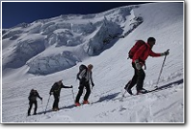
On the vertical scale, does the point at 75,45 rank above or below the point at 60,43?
below

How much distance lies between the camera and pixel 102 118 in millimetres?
5230

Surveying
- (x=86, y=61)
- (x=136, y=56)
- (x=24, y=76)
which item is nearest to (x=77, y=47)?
(x=86, y=61)

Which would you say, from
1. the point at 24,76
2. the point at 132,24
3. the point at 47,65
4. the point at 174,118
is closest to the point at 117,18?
the point at 132,24

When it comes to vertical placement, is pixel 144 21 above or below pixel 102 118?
above

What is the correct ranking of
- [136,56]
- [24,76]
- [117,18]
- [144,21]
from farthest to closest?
[117,18] < [144,21] < [24,76] < [136,56]

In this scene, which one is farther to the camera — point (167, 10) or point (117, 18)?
point (117, 18)

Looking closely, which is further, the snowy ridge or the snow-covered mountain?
the snowy ridge

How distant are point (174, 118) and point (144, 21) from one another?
1194 inches

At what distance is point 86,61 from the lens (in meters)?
30.0

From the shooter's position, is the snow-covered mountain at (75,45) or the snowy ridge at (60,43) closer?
the snow-covered mountain at (75,45)

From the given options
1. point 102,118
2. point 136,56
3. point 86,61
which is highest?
point 86,61
